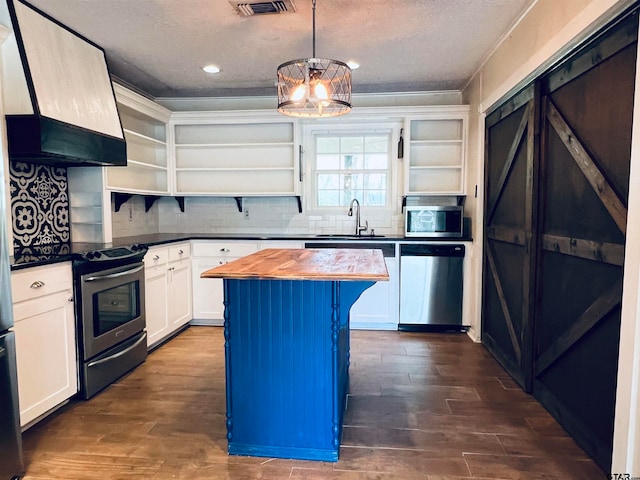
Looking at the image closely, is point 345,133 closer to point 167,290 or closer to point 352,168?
point 352,168

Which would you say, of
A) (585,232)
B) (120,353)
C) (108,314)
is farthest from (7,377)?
(585,232)

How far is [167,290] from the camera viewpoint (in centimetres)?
366

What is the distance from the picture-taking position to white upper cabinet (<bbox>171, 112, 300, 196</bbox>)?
4469 mm

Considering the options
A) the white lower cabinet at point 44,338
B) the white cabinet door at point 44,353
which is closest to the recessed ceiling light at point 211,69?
the white lower cabinet at point 44,338

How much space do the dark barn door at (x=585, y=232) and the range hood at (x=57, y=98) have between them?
3.00 m

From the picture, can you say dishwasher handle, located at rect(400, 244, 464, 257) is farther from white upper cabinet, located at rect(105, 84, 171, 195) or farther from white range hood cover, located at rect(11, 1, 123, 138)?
white range hood cover, located at rect(11, 1, 123, 138)

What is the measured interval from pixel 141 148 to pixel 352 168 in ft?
7.48

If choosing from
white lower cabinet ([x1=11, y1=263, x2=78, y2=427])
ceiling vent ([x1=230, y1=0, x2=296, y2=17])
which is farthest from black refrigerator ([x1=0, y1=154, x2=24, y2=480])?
ceiling vent ([x1=230, y1=0, x2=296, y2=17])

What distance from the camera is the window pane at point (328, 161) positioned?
464 cm

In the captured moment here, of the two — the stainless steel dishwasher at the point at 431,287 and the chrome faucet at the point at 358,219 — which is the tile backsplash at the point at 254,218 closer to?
the chrome faucet at the point at 358,219

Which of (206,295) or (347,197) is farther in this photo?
(347,197)

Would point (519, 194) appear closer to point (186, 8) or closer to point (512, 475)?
point (512, 475)

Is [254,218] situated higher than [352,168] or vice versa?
[352,168]

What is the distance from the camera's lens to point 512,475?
1.84 m
